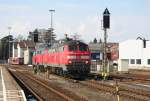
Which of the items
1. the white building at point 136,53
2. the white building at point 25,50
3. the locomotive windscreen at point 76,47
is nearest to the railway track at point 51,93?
the locomotive windscreen at point 76,47

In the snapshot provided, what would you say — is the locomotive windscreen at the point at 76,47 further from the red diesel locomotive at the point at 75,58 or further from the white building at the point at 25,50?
the white building at the point at 25,50

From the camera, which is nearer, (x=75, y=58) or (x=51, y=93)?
(x=51, y=93)

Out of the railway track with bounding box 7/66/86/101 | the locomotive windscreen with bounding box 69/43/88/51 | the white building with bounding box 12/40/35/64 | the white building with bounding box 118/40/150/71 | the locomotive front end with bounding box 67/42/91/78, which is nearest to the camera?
the railway track with bounding box 7/66/86/101

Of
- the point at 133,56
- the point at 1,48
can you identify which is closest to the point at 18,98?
the point at 133,56

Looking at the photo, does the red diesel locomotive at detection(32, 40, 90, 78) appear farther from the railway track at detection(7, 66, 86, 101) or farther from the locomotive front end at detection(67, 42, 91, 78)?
the railway track at detection(7, 66, 86, 101)

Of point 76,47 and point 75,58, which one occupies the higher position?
point 76,47

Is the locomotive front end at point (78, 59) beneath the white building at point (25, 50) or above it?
beneath

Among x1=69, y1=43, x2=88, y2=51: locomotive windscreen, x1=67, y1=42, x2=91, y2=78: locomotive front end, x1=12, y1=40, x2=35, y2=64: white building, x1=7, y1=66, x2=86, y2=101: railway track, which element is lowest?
x1=7, y1=66, x2=86, y2=101: railway track

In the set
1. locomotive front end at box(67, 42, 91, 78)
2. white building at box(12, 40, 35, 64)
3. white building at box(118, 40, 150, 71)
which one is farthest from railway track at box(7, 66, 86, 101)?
white building at box(12, 40, 35, 64)

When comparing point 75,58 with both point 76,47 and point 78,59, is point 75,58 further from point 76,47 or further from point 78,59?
point 76,47

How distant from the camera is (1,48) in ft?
638

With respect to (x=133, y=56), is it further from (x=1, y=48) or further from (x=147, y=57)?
(x=1, y=48)

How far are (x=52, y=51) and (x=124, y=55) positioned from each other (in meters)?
55.1

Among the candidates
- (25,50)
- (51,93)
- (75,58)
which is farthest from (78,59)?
(25,50)
